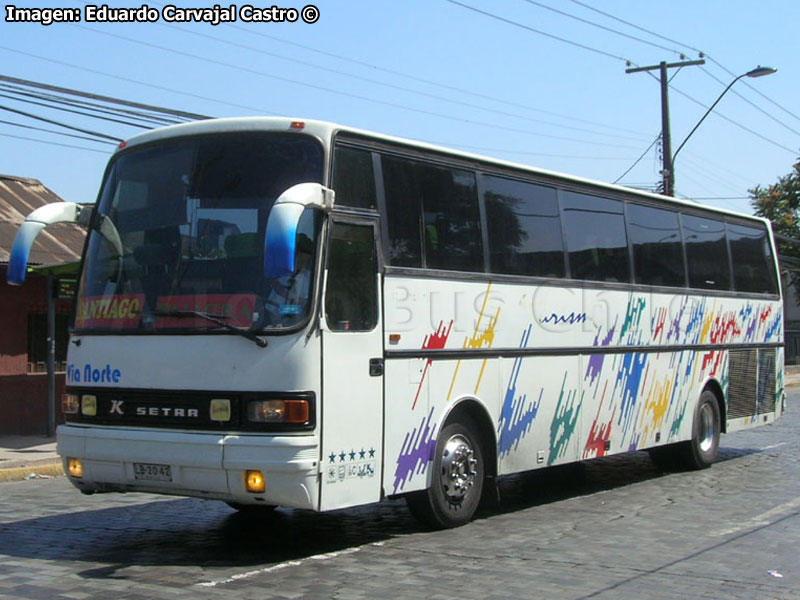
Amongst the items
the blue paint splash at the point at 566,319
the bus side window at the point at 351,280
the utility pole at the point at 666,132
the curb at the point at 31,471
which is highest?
the utility pole at the point at 666,132

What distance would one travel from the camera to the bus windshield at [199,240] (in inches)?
310

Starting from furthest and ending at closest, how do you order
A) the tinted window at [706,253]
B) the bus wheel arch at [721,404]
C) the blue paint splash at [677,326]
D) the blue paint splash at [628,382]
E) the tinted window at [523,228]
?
the bus wheel arch at [721,404] → the tinted window at [706,253] → the blue paint splash at [677,326] → the blue paint splash at [628,382] → the tinted window at [523,228]

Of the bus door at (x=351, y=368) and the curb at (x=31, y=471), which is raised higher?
the bus door at (x=351, y=368)

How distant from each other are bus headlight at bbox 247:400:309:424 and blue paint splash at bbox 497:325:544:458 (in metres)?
2.94

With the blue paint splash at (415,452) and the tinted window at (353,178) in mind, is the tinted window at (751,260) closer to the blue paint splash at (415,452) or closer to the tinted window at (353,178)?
the blue paint splash at (415,452)

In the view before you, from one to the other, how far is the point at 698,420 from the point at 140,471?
8.54 m

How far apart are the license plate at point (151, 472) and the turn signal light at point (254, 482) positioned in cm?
68

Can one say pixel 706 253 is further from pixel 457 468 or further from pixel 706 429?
pixel 457 468

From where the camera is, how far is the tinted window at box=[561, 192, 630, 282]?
37.9 feet

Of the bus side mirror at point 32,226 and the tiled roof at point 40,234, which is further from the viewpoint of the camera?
the tiled roof at point 40,234

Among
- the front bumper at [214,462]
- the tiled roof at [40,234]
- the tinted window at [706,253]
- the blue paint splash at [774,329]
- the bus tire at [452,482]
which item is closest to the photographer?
the front bumper at [214,462]

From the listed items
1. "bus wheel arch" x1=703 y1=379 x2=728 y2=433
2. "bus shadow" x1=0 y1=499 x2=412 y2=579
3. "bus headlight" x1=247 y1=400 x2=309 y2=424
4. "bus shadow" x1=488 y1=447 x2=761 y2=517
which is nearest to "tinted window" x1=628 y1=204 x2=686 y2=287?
"bus wheel arch" x1=703 y1=379 x2=728 y2=433

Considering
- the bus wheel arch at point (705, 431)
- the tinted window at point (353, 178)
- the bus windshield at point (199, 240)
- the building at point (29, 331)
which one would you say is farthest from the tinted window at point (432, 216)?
the building at point (29, 331)

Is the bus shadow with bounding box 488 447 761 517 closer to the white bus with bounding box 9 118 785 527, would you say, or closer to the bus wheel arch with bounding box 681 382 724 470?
the bus wheel arch with bounding box 681 382 724 470
